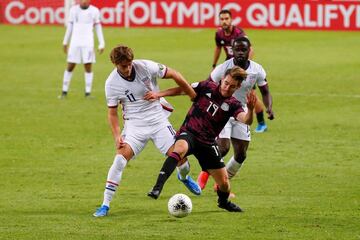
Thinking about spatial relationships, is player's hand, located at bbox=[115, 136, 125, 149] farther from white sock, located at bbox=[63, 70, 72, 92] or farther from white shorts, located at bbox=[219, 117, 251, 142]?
white sock, located at bbox=[63, 70, 72, 92]

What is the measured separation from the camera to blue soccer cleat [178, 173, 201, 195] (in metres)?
14.1

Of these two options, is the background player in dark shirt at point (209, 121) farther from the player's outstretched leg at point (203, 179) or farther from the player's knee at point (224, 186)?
the player's outstretched leg at point (203, 179)

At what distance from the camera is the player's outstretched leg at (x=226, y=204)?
43.0 feet

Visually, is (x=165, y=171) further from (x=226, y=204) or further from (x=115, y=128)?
(x=226, y=204)

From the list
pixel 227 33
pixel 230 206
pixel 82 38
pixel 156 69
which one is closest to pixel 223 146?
pixel 230 206

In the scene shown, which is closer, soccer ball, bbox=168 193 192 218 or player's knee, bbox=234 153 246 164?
soccer ball, bbox=168 193 192 218

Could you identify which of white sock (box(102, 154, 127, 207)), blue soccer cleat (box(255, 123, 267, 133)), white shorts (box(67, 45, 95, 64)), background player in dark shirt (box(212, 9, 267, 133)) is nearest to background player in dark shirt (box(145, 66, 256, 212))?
white sock (box(102, 154, 127, 207))

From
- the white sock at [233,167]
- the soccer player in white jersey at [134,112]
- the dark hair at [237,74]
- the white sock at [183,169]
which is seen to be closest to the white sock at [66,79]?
the white sock at [233,167]

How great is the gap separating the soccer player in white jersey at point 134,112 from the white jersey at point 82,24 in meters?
13.7

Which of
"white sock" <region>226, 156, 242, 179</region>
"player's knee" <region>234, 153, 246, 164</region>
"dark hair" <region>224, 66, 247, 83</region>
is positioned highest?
"dark hair" <region>224, 66, 247, 83</region>

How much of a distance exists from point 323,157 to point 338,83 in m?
11.5

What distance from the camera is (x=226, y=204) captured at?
43.2 ft

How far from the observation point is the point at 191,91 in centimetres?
1273

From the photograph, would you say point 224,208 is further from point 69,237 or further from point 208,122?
point 69,237
